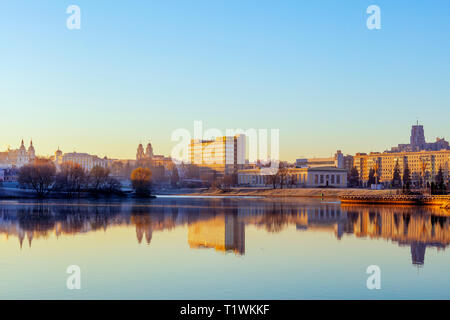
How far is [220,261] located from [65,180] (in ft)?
253

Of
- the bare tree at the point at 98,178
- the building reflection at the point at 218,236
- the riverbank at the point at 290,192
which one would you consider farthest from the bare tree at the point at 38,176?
the building reflection at the point at 218,236

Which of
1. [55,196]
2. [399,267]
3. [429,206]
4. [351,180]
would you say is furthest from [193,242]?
[351,180]

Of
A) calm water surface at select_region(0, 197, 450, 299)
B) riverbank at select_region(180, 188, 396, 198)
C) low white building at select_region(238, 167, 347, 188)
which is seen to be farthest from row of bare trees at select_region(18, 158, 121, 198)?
low white building at select_region(238, 167, 347, 188)

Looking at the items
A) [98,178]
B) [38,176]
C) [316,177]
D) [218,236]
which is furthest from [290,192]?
[218,236]

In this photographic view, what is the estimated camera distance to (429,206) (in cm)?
6819

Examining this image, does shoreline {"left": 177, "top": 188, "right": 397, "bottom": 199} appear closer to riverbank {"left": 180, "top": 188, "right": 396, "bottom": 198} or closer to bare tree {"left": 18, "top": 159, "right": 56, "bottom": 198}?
riverbank {"left": 180, "top": 188, "right": 396, "bottom": 198}

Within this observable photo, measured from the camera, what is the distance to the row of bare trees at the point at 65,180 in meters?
87.1

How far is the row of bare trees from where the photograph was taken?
87.1 meters

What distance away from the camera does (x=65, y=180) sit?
93438mm

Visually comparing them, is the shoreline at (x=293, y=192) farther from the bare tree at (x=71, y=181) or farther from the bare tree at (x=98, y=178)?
the bare tree at (x=71, y=181)

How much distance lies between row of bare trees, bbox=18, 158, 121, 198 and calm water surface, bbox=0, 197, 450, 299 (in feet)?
179

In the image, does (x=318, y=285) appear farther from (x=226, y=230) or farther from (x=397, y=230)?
(x=397, y=230)
